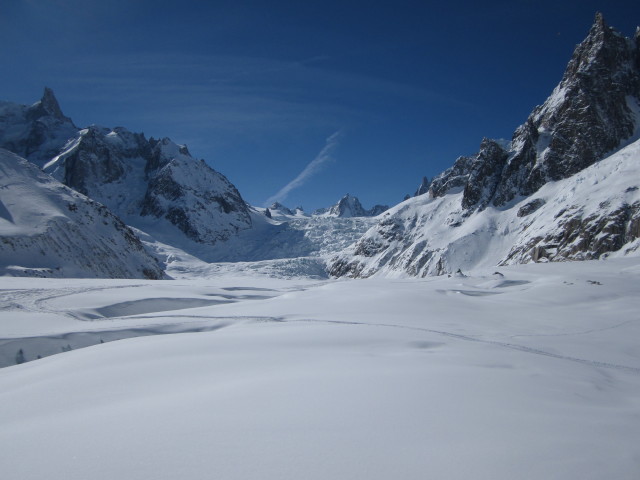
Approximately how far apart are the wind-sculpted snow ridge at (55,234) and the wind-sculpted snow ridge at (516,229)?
142ft

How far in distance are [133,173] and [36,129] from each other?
42277 mm

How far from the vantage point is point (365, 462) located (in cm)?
324

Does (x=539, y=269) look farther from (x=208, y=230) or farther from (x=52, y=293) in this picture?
(x=208, y=230)

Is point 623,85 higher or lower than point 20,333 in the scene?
higher

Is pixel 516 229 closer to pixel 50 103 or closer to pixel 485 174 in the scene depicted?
pixel 485 174

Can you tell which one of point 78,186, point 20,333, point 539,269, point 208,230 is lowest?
point 20,333

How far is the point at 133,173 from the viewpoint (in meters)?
148

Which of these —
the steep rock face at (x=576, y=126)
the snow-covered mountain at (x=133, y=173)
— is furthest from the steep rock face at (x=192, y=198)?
the steep rock face at (x=576, y=126)

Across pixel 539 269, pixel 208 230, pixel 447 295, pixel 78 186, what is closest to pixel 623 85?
pixel 539 269

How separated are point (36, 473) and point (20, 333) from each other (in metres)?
10.1

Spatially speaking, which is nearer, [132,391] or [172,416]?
[172,416]

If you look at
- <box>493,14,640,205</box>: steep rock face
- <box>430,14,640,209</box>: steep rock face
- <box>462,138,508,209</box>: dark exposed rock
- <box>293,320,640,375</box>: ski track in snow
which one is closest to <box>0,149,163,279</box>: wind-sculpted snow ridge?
<box>293,320,640,375</box>: ski track in snow

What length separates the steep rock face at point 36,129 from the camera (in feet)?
479

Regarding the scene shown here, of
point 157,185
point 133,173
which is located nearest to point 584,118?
point 157,185
